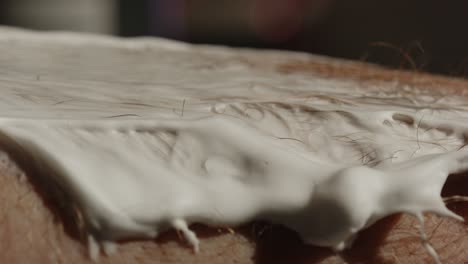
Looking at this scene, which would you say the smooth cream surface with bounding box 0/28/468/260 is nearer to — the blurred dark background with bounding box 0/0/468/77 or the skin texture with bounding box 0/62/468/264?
the skin texture with bounding box 0/62/468/264

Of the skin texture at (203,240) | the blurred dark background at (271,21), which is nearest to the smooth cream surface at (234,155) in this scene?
the skin texture at (203,240)

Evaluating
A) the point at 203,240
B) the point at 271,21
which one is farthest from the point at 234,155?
the point at 271,21

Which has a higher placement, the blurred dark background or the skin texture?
the skin texture

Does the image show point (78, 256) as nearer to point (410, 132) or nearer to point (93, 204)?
point (93, 204)

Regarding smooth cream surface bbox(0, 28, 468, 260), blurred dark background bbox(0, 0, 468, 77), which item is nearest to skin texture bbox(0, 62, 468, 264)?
smooth cream surface bbox(0, 28, 468, 260)

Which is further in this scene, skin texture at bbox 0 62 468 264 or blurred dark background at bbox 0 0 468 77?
blurred dark background at bbox 0 0 468 77

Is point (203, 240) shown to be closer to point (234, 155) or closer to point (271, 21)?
point (234, 155)

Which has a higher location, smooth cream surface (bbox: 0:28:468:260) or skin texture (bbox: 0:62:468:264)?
smooth cream surface (bbox: 0:28:468:260)

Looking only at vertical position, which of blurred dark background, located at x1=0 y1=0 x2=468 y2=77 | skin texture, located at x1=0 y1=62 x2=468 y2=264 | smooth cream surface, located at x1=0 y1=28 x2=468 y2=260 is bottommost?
blurred dark background, located at x1=0 y1=0 x2=468 y2=77
